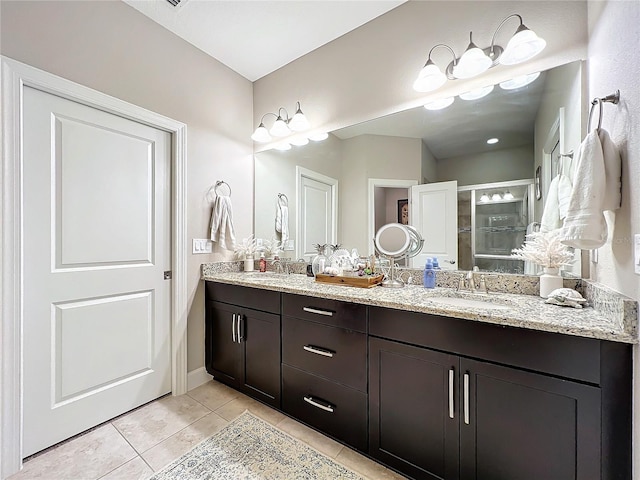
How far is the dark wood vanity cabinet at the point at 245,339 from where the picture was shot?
68.6 inches

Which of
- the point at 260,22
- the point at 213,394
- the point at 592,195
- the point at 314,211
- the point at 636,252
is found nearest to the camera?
the point at 636,252

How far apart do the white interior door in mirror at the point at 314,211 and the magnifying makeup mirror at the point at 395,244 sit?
0.41m

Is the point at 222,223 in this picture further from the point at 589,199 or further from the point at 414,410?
the point at 589,199

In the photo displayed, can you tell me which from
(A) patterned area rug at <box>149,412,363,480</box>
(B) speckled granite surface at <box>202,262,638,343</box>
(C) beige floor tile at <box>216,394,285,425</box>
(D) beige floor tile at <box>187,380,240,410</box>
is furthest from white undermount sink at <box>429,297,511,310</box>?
(D) beige floor tile at <box>187,380,240,410</box>

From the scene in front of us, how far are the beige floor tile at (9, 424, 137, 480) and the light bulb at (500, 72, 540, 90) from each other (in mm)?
2850

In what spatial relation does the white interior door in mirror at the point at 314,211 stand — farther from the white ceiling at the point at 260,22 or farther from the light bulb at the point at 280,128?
the white ceiling at the point at 260,22

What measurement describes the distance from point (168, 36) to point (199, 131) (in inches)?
26.4

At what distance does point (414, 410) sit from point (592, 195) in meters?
1.10

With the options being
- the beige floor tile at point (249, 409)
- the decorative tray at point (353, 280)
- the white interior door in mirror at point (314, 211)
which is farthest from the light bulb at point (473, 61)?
the beige floor tile at point (249, 409)

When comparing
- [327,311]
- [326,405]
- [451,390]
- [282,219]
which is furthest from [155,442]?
[282,219]

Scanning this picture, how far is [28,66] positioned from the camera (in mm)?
1385

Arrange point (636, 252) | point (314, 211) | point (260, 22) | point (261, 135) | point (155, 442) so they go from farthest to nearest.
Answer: point (261, 135)
point (314, 211)
point (260, 22)
point (155, 442)
point (636, 252)

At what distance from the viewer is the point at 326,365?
1484mm

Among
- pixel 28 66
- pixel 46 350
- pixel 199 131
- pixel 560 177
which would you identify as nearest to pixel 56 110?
pixel 28 66
